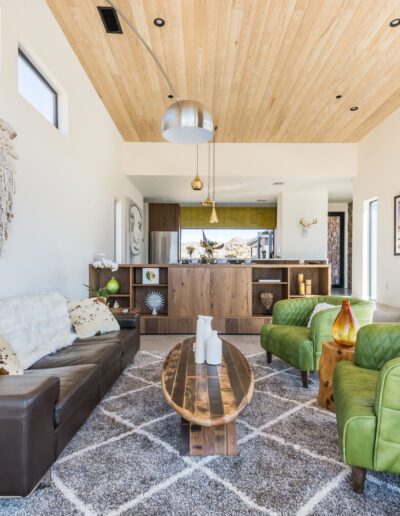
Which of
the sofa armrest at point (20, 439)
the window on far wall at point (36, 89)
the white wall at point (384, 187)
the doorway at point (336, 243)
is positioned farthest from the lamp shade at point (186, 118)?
the doorway at point (336, 243)

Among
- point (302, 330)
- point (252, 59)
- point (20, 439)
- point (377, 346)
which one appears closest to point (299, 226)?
point (252, 59)

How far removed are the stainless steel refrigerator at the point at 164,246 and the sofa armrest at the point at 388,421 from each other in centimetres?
757

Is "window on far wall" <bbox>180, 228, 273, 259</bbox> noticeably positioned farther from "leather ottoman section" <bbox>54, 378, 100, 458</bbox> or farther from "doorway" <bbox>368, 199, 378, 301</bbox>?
"leather ottoman section" <bbox>54, 378, 100, 458</bbox>

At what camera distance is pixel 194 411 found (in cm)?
155

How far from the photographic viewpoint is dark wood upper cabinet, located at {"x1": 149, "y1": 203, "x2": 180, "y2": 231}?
908 centimetres

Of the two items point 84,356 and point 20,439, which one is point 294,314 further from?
point 20,439

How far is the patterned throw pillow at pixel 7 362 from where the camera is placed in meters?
1.70

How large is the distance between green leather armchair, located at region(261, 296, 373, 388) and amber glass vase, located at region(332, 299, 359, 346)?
0.38m

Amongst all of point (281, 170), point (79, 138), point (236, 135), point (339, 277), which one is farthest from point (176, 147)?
point (339, 277)

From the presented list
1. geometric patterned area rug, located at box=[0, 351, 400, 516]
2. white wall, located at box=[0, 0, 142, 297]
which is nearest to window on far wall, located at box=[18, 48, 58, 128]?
white wall, located at box=[0, 0, 142, 297]

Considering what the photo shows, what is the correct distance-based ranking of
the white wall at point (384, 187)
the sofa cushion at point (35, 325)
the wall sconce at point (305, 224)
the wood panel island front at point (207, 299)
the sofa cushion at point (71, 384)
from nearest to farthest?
1. the sofa cushion at point (71, 384)
2. the sofa cushion at point (35, 325)
3. the wood panel island front at point (207, 299)
4. the white wall at point (384, 187)
5. the wall sconce at point (305, 224)

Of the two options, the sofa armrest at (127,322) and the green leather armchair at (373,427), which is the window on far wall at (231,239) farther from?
the green leather armchair at (373,427)

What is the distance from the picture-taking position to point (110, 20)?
309 centimetres

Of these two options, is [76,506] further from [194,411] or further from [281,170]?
[281,170]
